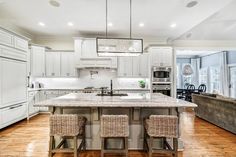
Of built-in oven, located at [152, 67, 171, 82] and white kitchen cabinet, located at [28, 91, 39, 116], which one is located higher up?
built-in oven, located at [152, 67, 171, 82]

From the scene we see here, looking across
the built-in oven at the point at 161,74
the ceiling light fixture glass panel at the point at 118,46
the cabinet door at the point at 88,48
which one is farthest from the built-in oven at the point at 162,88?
the ceiling light fixture glass panel at the point at 118,46

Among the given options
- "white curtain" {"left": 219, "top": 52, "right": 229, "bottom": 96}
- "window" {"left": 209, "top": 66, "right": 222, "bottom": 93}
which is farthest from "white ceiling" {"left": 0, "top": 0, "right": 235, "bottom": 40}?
"window" {"left": 209, "top": 66, "right": 222, "bottom": 93}

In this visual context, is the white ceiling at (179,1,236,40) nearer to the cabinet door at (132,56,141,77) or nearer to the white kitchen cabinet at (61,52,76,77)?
the cabinet door at (132,56,141,77)

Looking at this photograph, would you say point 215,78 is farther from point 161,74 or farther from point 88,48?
point 88,48

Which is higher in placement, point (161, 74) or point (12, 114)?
point (161, 74)

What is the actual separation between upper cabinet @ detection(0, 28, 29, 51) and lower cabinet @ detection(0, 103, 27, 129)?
1.62m

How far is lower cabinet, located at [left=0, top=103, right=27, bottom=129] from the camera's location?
399 cm

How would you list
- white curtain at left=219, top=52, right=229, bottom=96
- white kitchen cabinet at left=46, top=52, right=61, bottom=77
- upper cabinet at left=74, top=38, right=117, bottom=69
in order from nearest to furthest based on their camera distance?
upper cabinet at left=74, top=38, right=117, bottom=69 → white kitchen cabinet at left=46, top=52, right=61, bottom=77 → white curtain at left=219, top=52, right=229, bottom=96

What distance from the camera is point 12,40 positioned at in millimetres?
4332

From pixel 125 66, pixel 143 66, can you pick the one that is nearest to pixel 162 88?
pixel 143 66

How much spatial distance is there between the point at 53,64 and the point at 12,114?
95.4 inches

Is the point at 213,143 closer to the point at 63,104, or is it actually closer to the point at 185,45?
the point at 63,104

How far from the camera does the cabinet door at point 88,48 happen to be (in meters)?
6.08

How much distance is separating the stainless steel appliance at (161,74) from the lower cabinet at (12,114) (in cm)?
431
